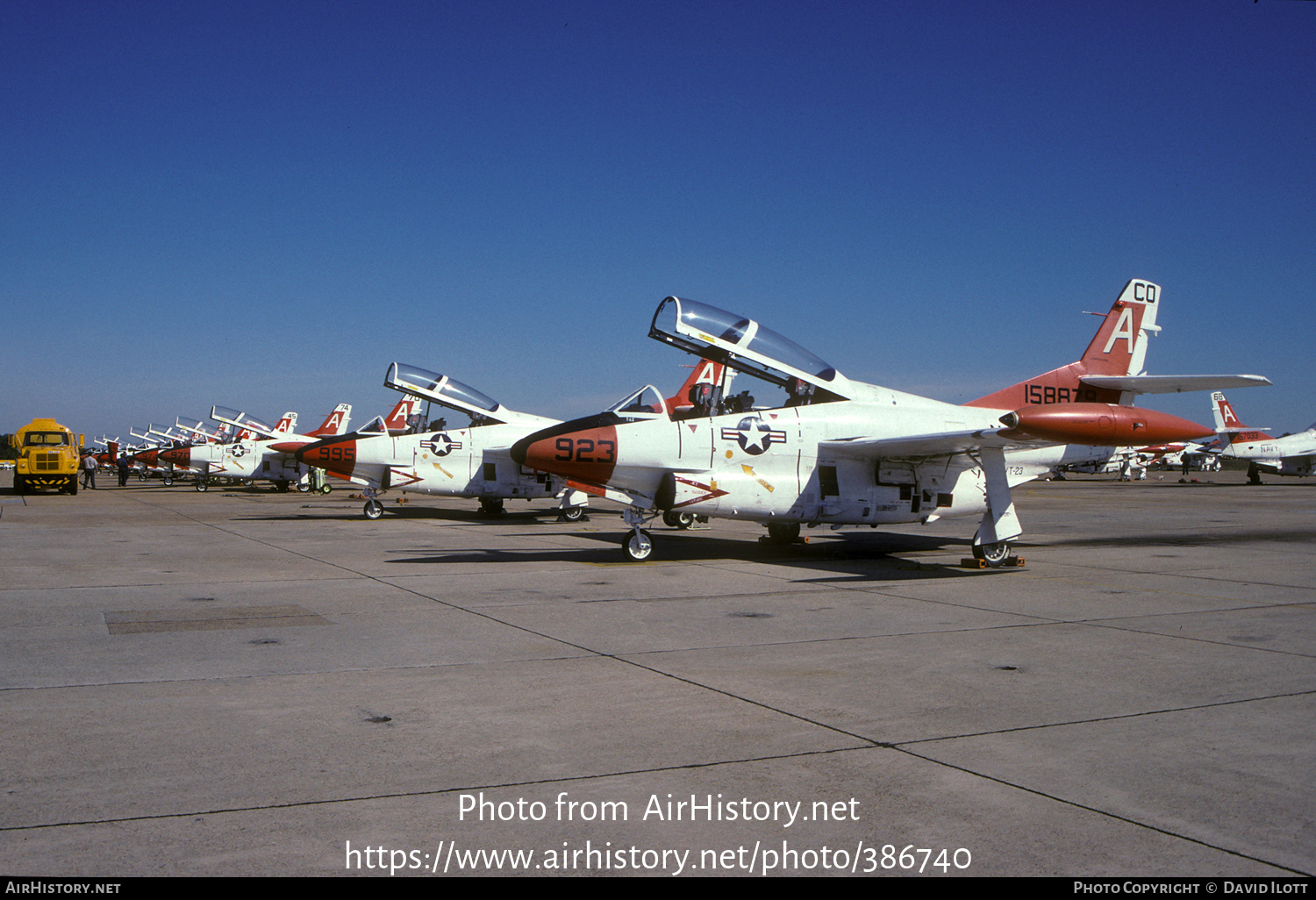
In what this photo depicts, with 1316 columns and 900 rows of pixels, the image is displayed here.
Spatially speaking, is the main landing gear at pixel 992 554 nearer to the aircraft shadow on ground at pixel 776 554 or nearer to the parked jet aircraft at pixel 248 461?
the aircraft shadow on ground at pixel 776 554

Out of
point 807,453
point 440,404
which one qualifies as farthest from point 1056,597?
point 440,404

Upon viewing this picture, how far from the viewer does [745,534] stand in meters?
19.4

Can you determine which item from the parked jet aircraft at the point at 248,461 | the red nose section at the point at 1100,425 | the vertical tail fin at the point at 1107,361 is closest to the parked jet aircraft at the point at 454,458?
the vertical tail fin at the point at 1107,361

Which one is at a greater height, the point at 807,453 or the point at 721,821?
the point at 807,453

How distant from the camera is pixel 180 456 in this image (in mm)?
41219

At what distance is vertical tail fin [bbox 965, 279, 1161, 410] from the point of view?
1598 cm

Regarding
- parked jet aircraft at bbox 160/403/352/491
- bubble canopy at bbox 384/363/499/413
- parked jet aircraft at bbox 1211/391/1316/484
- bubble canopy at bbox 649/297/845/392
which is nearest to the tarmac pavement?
bubble canopy at bbox 649/297/845/392

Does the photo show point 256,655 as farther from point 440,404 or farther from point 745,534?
point 440,404

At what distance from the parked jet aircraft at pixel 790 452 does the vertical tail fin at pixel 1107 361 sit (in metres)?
1.03

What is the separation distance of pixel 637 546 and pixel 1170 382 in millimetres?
7894

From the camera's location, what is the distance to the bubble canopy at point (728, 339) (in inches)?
522

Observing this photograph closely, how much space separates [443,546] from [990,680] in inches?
452

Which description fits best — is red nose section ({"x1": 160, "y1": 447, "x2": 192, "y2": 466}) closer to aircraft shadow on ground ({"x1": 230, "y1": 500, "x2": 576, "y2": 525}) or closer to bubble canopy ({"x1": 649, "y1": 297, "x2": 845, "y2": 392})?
aircraft shadow on ground ({"x1": 230, "y1": 500, "x2": 576, "y2": 525})
